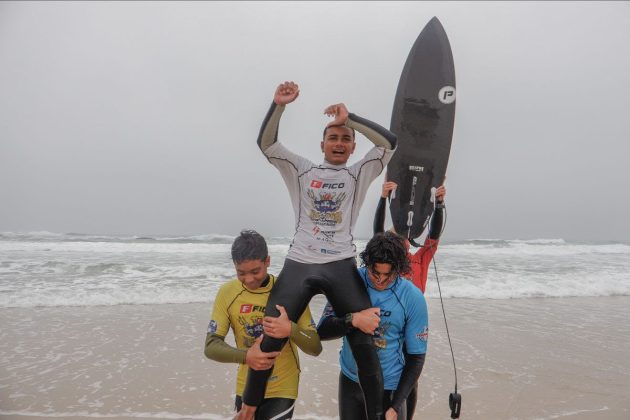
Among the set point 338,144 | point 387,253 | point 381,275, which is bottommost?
point 381,275

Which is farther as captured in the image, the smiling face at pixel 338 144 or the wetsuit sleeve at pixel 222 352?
the smiling face at pixel 338 144

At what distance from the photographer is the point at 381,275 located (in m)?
2.12

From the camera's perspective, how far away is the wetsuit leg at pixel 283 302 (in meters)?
1.91

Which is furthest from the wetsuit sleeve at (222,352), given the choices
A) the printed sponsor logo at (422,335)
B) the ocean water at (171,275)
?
the ocean water at (171,275)

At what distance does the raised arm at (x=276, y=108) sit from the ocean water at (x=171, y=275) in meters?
6.82

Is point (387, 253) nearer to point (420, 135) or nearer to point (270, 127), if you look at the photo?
point (270, 127)

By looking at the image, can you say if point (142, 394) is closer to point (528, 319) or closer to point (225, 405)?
point (225, 405)

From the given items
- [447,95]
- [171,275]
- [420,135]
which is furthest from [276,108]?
[171,275]

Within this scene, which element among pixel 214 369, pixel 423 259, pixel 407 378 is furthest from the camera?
pixel 214 369

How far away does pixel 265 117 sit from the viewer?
7.79 feet

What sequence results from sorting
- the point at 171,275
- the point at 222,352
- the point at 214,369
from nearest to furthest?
the point at 222,352, the point at 214,369, the point at 171,275

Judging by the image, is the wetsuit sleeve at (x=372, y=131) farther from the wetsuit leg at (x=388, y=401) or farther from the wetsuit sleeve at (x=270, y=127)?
the wetsuit leg at (x=388, y=401)

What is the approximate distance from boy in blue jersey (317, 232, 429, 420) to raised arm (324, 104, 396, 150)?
66 cm

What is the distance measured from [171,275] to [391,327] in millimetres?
9539
